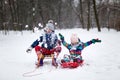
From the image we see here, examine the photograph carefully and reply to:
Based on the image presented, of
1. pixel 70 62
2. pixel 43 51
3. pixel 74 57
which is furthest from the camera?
pixel 43 51

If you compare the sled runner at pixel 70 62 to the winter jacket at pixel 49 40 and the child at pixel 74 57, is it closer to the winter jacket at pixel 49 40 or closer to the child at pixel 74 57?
the child at pixel 74 57

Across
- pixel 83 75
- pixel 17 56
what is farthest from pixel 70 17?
pixel 83 75

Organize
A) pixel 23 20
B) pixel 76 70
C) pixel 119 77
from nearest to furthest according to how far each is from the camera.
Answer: pixel 119 77, pixel 76 70, pixel 23 20

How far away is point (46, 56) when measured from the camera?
28.5 feet

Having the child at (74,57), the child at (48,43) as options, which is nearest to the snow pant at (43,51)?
the child at (48,43)

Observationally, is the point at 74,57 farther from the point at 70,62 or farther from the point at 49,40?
the point at 49,40

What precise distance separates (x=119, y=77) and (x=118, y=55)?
346 cm

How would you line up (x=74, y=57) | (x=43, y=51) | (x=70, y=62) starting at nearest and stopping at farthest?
(x=70, y=62) < (x=74, y=57) < (x=43, y=51)

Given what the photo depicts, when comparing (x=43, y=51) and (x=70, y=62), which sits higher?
(x=43, y=51)

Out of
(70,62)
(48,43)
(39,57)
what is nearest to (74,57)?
(70,62)

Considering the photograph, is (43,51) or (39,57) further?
(43,51)

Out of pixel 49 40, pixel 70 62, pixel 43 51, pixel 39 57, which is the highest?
pixel 49 40

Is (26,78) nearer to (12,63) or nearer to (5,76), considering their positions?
(5,76)

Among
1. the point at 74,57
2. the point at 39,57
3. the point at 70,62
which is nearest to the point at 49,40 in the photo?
the point at 39,57
